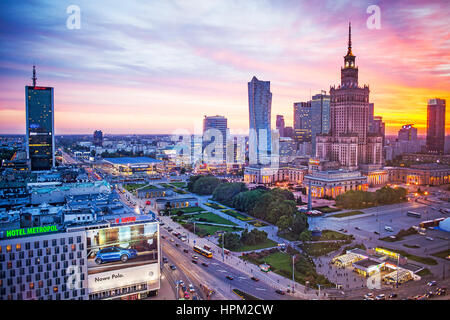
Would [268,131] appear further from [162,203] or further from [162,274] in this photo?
[162,274]

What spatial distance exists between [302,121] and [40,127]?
1671 inches

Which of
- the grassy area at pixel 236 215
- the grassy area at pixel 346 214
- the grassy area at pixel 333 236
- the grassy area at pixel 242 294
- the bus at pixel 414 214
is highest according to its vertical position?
the bus at pixel 414 214

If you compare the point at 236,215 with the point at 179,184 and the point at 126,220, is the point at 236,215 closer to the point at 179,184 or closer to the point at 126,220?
the point at 126,220

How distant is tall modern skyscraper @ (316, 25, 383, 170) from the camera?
121 ft

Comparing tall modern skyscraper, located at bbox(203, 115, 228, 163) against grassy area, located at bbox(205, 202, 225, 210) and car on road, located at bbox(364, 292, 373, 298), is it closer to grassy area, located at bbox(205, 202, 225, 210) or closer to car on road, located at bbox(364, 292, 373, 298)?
grassy area, located at bbox(205, 202, 225, 210)

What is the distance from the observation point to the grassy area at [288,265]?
13.4 metres

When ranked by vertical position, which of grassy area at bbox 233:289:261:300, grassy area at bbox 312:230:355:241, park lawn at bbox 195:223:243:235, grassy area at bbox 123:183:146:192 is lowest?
grassy area at bbox 233:289:261:300

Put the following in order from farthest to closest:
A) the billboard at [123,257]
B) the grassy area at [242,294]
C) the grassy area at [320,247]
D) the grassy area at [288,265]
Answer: the grassy area at [320,247]
the grassy area at [288,265]
the grassy area at [242,294]
the billboard at [123,257]

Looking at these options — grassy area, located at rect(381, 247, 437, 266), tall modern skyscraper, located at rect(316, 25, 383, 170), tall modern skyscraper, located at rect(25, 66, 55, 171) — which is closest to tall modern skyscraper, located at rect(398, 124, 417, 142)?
tall modern skyscraper, located at rect(316, 25, 383, 170)

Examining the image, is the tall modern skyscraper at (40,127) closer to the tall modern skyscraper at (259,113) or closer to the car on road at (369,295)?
the tall modern skyscraper at (259,113)

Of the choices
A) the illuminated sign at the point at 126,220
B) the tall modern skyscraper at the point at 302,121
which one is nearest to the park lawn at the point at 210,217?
the illuminated sign at the point at 126,220

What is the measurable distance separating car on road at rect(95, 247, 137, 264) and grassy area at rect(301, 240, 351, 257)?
8.62m

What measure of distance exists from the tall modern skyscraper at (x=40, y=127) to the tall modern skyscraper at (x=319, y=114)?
3661 centimetres

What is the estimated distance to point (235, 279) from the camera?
13.6 m
